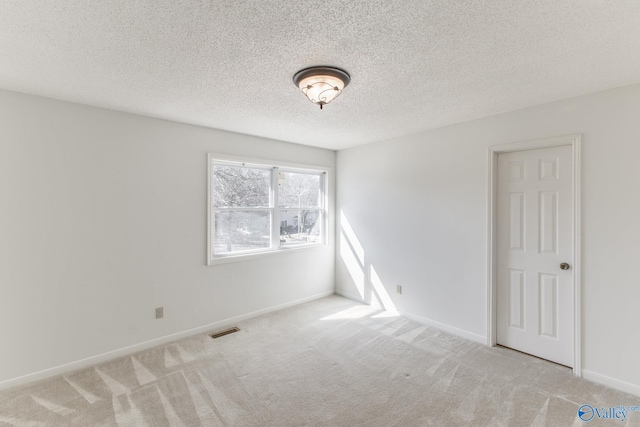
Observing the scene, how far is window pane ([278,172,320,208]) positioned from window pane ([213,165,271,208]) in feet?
0.75

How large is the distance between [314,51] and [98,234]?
2.68 m

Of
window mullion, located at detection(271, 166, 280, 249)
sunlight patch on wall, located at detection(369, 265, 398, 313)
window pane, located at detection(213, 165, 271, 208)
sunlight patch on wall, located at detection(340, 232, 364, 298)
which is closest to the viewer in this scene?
window pane, located at detection(213, 165, 271, 208)

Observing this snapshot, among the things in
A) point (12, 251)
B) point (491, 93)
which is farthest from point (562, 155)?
point (12, 251)

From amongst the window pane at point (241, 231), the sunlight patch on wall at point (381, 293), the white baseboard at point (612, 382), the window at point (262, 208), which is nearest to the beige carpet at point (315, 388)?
the white baseboard at point (612, 382)

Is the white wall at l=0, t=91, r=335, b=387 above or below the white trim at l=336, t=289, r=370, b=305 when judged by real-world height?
above

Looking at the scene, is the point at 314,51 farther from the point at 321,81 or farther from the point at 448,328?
the point at 448,328

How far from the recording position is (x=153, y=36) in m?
1.67

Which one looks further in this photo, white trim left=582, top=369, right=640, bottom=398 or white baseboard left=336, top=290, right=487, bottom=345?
white baseboard left=336, top=290, right=487, bottom=345

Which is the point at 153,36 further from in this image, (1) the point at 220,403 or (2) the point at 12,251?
(1) the point at 220,403

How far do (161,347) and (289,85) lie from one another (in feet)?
9.84

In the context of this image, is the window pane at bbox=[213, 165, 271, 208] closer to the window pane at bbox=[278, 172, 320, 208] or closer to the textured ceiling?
the window pane at bbox=[278, 172, 320, 208]

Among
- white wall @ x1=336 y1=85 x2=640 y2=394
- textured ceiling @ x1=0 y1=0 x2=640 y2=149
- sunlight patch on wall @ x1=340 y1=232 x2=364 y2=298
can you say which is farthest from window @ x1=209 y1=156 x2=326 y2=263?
textured ceiling @ x1=0 y1=0 x2=640 y2=149

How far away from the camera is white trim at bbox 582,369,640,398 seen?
2.29 m

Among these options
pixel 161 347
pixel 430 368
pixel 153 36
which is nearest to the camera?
pixel 153 36
